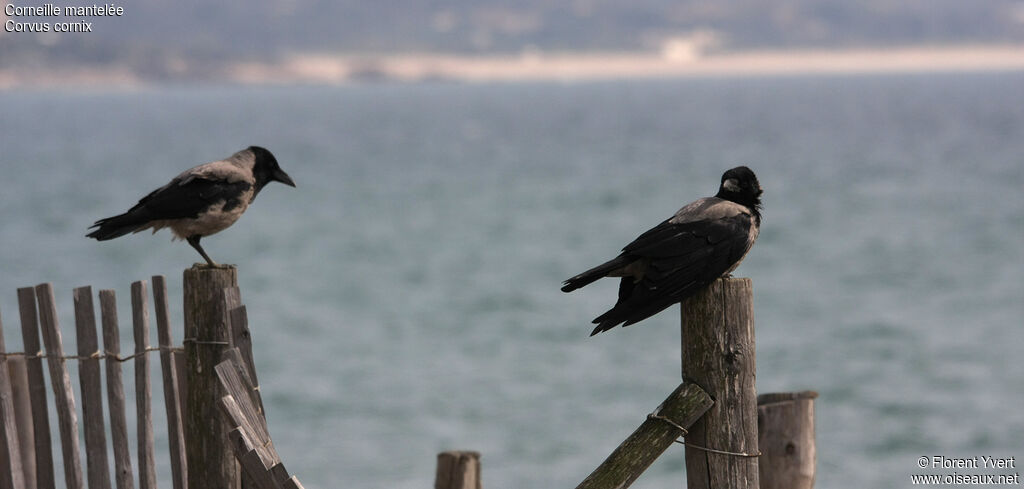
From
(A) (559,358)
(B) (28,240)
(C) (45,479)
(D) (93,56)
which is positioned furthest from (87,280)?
(D) (93,56)

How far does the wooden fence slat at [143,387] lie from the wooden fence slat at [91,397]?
215mm

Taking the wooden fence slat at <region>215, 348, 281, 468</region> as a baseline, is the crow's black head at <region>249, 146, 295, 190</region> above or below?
above

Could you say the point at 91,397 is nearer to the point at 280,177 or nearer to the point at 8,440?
the point at 8,440

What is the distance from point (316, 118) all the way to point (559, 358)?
111 meters

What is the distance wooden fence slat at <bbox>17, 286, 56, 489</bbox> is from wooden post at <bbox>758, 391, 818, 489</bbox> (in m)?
4.04

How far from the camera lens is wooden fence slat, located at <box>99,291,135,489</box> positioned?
658 cm

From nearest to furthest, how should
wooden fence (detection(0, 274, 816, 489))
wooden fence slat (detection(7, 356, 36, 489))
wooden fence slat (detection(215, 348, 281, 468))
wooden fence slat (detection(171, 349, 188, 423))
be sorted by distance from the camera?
wooden fence (detection(0, 274, 816, 489)) < wooden fence slat (detection(215, 348, 281, 468)) < wooden fence slat (detection(171, 349, 188, 423)) < wooden fence slat (detection(7, 356, 36, 489))

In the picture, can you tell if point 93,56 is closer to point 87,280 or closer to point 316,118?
point 316,118

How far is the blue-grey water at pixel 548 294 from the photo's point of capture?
54.0ft

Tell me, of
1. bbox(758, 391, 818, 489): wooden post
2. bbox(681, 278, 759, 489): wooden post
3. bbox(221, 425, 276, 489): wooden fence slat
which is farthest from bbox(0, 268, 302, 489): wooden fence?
bbox(758, 391, 818, 489): wooden post

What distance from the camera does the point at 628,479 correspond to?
16.6 ft

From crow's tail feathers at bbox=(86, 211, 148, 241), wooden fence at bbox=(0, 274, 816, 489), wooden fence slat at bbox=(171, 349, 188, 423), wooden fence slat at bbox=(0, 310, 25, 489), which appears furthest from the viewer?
crow's tail feathers at bbox=(86, 211, 148, 241)

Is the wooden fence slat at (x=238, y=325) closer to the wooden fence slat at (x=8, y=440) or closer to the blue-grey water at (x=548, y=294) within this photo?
the wooden fence slat at (x=8, y=440)

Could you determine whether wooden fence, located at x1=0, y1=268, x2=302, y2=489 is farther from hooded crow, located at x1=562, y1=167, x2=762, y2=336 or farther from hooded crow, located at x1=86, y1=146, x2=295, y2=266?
hooded crow, located at x1=562, y1=167, x2=762, y2=336
